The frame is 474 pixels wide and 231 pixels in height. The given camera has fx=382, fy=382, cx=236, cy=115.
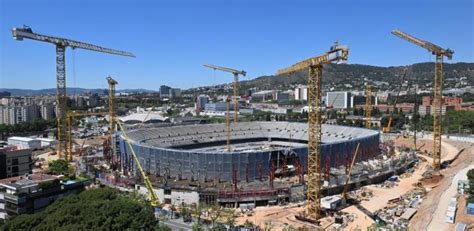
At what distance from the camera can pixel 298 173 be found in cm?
5994

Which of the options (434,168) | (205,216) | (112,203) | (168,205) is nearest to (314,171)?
(205,216)

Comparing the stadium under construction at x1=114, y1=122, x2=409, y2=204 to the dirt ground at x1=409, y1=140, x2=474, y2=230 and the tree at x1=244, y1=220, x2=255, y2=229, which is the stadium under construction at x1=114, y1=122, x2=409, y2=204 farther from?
the tree at x1=244, y1=220, x2=255, y2=229

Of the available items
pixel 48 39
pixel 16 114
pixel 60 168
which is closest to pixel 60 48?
pixel 48 39

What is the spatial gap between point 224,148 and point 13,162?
43.9 meters

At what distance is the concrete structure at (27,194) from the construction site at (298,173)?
11455mm

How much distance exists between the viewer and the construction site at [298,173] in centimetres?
4638

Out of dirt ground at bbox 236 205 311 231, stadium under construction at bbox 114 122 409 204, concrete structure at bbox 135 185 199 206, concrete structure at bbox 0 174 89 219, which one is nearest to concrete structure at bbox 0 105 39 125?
stadium under construction at bbox 114 122 409 204

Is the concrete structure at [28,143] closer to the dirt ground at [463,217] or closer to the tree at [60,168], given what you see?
the tree at [60,168]

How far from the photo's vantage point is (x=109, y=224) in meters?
32.2

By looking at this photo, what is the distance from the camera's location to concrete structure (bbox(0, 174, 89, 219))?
44.2 meters

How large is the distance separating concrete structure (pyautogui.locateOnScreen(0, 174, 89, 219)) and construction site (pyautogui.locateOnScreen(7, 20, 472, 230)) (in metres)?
11.5

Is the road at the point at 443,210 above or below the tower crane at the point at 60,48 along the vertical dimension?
below

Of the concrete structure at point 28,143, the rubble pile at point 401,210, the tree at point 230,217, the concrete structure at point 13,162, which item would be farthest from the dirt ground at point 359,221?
the concrete structure at point 28,143

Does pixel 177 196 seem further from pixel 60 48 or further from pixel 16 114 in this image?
pixel 16 114
